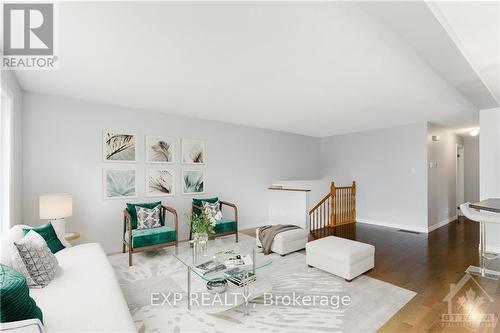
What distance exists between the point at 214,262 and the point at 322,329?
118 cm

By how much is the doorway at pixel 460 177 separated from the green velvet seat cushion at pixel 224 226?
6.70 meters

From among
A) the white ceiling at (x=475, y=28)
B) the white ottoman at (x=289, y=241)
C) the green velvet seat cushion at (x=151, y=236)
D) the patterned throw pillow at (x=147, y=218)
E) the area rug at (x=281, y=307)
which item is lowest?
the area rug at (x=281, y=307)

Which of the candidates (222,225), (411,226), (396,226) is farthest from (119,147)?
(411,226)

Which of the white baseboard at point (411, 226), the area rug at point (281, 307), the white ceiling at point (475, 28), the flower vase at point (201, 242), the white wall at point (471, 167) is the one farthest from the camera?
the white wall at point (471, 167)

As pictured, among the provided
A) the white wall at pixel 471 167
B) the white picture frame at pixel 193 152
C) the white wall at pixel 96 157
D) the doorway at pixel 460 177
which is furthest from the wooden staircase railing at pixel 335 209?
the white wall at pixel 471 167

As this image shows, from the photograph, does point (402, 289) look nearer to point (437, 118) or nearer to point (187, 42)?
point (187, 42)

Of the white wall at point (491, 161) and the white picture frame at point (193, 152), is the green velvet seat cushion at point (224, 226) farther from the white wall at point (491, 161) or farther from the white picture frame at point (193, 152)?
the white wall at point (491, 161)

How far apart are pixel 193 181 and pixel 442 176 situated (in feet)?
20.3

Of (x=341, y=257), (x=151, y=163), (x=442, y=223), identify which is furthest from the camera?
(x=442, y=223)

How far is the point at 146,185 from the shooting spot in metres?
4.41

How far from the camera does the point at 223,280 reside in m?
2.42

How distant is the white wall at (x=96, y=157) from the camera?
3498 mm

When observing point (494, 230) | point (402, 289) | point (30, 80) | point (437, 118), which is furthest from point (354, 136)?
point (30, 80)

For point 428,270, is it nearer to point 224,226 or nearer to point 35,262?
point 224,226
